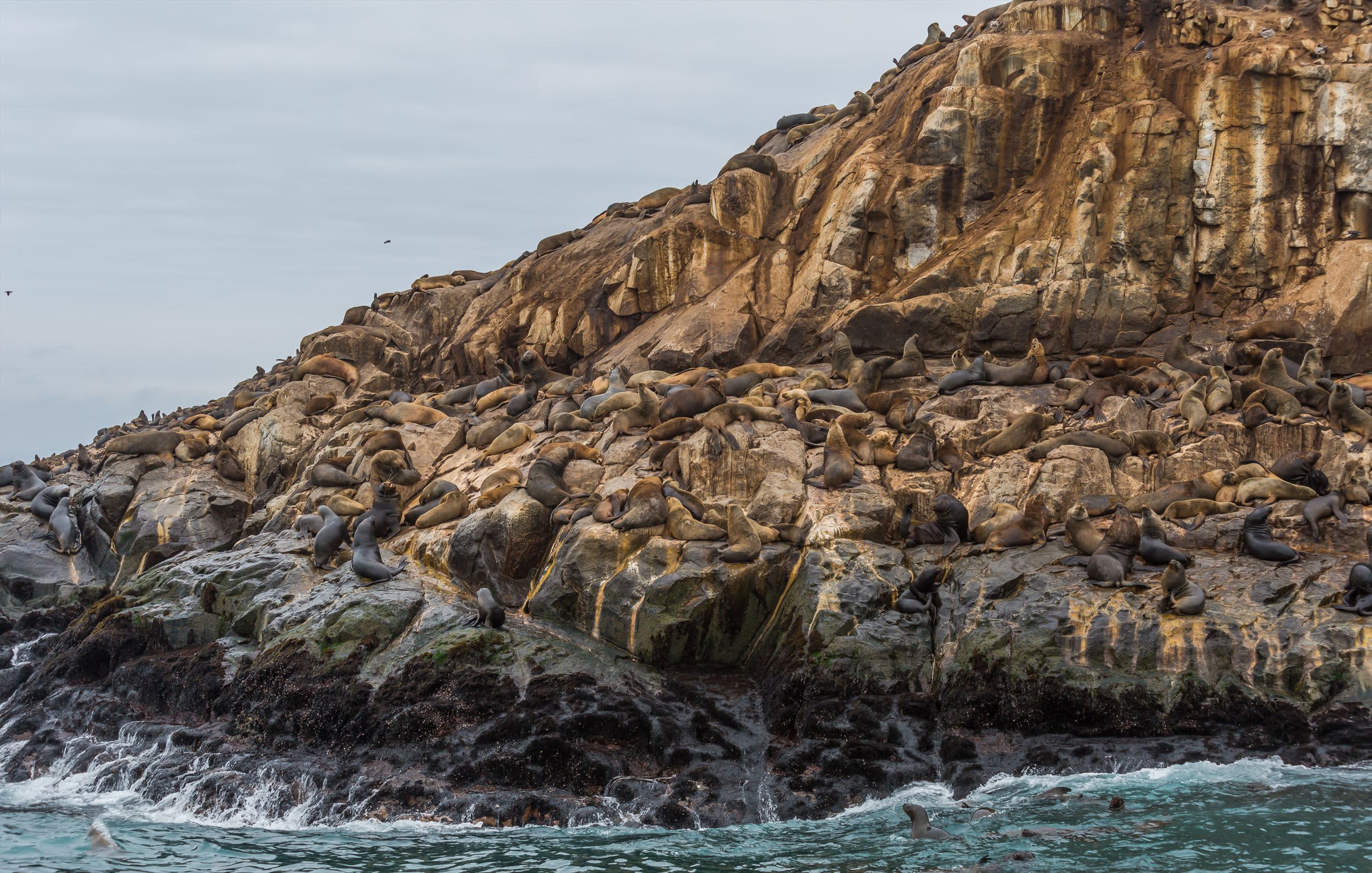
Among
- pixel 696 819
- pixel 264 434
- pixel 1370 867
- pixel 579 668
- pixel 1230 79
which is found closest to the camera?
pixel 1370 867

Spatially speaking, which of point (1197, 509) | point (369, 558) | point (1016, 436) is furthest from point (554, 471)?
point (1197, 509)

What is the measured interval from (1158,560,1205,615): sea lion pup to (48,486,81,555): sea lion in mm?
18169

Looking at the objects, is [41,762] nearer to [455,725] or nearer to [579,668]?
[455,725]

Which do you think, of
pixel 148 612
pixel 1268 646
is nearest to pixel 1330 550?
pixel 1268 646

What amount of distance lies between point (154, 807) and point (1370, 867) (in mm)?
11760

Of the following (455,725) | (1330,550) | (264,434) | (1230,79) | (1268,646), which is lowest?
(455,725)

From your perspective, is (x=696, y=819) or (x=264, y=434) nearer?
(x=696, y=819)

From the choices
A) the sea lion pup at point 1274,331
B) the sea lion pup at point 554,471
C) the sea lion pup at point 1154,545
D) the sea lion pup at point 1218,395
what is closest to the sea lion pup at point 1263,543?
the sea lion pup at point 1154,545

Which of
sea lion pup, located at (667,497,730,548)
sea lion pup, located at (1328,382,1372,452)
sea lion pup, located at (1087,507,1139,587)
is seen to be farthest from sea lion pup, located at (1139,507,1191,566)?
sea lion pup, located at (667,497,730,548)

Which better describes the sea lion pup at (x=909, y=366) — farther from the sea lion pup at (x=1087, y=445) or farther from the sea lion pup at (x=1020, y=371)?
the sea lion pup at (x=1087, y=445)

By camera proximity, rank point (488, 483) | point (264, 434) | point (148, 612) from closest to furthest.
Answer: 1. point (148, 612)
2. point (488, 483)
3. point (264, 434)

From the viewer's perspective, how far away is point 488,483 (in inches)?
707

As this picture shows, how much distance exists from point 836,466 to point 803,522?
1169mm

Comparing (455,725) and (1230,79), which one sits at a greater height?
(1230,79)
